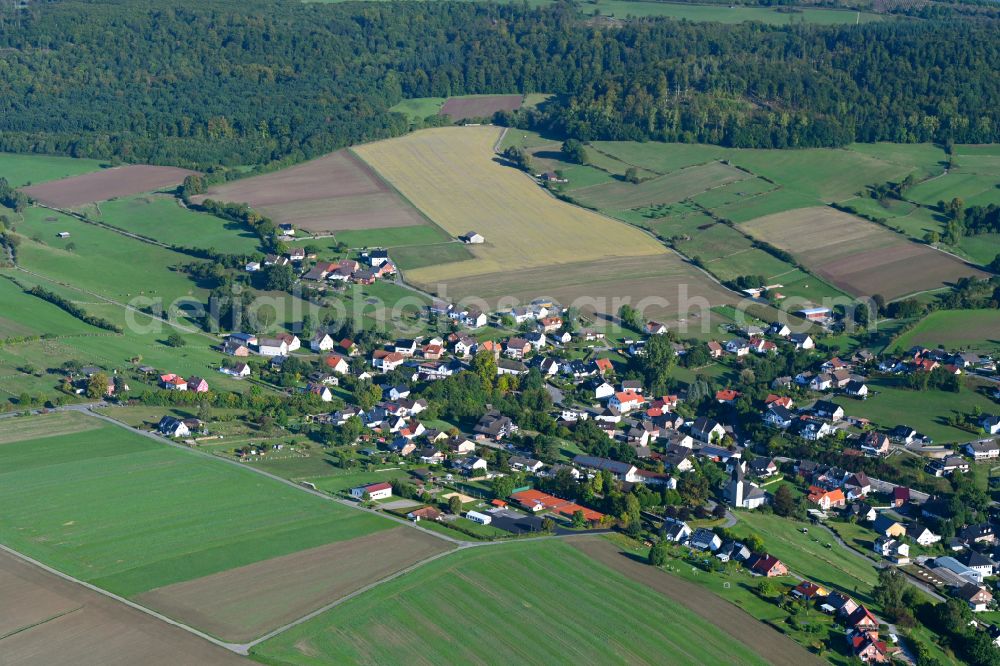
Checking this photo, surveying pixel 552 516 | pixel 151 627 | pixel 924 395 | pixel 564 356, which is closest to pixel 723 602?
pixel 552 516

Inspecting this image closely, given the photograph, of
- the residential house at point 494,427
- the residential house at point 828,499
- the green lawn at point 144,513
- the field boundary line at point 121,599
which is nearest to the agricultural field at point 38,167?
the green lawn at point 144,513

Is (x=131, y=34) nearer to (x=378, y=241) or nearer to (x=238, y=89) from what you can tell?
(x=238, y=89)

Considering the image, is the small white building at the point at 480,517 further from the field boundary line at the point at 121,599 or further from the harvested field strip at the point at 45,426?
the harvested field strip at the point at 45,426

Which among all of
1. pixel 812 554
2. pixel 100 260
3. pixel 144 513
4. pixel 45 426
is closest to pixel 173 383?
pixel 45 426

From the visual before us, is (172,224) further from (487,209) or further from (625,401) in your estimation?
(625,401)

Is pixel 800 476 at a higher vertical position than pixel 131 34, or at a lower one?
lower
